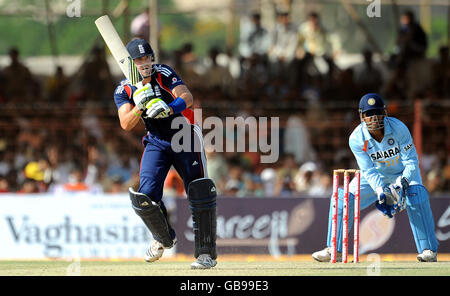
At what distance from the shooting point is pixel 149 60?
8516mm

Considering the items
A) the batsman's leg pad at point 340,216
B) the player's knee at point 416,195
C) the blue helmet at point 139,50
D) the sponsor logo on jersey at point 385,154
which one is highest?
the blue helmet at point 139,50

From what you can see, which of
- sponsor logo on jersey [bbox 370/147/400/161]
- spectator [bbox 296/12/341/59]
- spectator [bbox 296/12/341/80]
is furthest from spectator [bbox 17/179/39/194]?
sponsor logo on jersey [bbox 370/147/400/161]

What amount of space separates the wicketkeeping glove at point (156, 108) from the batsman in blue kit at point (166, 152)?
11 cm

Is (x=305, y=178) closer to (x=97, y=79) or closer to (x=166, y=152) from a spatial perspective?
(x=97, y=79)

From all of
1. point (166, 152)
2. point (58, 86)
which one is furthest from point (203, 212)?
point (58, 86)

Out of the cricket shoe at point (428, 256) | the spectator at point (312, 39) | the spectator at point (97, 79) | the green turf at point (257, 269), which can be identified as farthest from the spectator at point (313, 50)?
the green turf at point (257, 269)

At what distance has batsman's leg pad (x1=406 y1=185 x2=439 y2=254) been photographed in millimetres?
9062

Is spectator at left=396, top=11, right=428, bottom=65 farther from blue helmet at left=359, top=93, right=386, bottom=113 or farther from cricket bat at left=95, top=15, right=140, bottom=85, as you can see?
cricket bat at left=95, top=15, right=140, bottom=85

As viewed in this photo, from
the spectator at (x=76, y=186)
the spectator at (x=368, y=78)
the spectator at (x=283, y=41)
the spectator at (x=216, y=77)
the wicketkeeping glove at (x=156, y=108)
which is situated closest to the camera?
the wicketkeeping glove at (x=156, y=108)

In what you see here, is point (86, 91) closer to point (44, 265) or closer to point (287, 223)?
point (287, 223)

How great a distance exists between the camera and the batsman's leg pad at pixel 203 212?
849 centimetres

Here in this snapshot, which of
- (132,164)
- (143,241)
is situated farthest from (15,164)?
(143,241)

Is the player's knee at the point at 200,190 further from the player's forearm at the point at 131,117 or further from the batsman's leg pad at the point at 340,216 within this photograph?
the batsman's leg pad at the point at 340,216

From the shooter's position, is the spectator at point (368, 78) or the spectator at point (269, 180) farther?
the spectator at point (368, 78)
